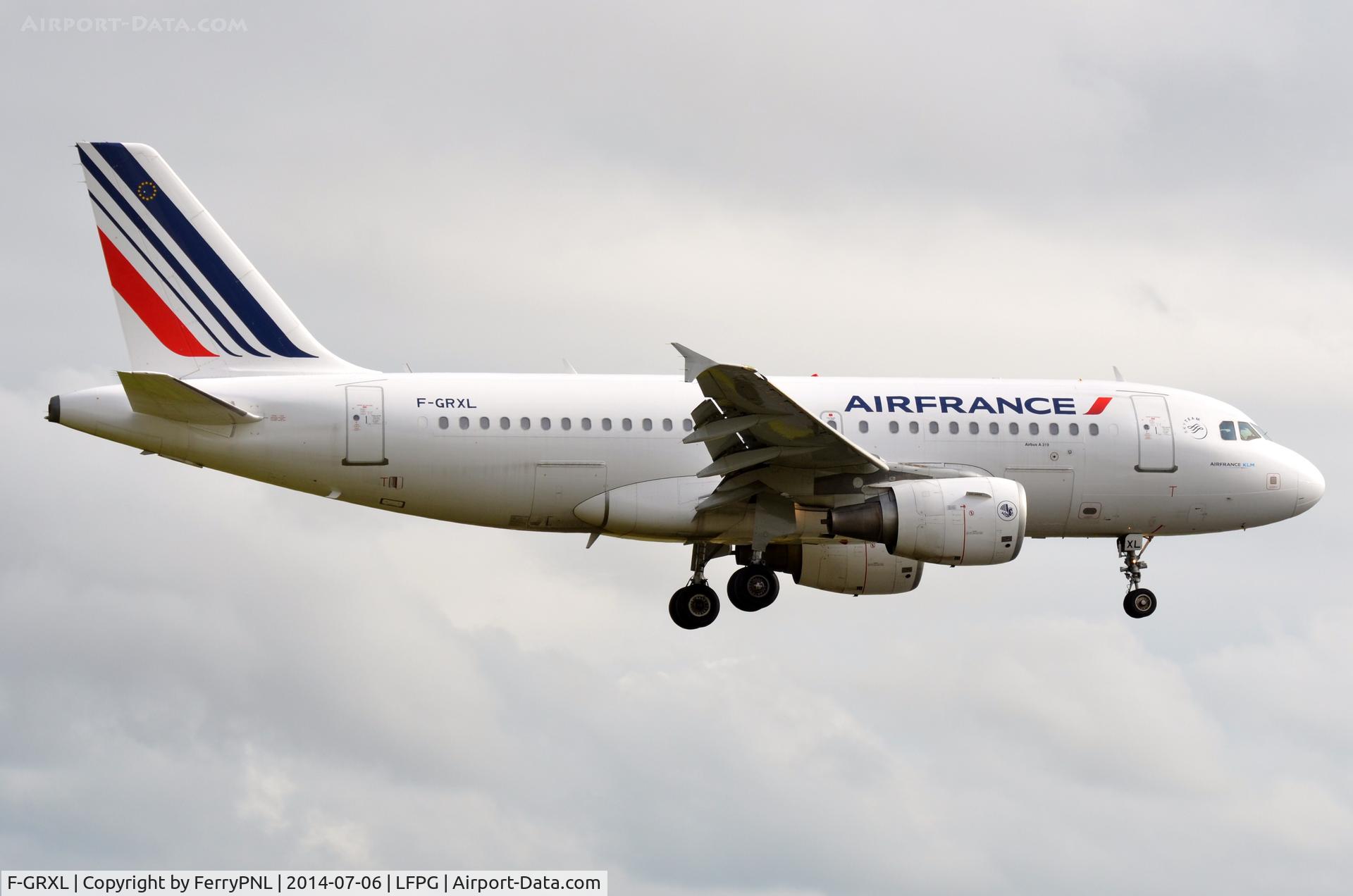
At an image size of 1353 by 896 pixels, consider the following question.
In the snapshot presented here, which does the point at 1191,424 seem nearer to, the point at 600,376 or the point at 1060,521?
the point at 1060,521

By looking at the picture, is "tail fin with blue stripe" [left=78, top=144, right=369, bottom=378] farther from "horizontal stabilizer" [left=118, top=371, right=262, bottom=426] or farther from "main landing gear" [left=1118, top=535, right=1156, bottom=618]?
"main landing gear" [left=1118, top=535, right=1156, bottom=618]

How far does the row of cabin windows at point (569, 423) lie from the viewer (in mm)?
32625

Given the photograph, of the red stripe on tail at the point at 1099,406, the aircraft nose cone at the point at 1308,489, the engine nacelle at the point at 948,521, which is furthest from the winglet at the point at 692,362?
the aircraft nose cone at the point at 1308,489

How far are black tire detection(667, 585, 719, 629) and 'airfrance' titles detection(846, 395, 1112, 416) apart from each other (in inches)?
195

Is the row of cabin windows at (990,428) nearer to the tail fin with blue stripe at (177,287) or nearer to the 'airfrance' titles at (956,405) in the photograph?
Result: the 'airfrance' titles at (956,405)

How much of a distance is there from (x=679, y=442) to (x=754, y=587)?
3867 mm

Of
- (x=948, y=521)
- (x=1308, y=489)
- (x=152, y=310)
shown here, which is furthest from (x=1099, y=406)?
(x=152, y=310)

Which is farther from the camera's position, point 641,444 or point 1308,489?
point 1308,489

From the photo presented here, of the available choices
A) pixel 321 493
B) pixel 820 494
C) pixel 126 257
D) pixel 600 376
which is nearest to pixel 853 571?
pixel 820 494

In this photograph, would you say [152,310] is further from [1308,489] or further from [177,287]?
[1308,489]

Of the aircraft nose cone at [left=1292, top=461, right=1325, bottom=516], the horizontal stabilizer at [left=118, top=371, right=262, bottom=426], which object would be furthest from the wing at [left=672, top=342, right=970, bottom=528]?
the horizontal stabilizer at [left=118, top=371, right=262, bottom=426]

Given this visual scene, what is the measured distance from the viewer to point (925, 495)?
3153cm

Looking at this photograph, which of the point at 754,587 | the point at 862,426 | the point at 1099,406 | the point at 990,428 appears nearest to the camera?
the point at 862,426

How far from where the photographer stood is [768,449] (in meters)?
32.0
